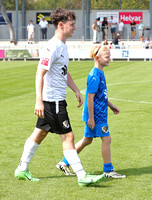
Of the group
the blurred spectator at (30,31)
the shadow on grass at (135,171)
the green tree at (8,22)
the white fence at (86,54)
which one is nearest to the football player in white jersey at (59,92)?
the shadow on grass at (135,171)

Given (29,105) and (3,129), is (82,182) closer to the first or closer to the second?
(3,129)

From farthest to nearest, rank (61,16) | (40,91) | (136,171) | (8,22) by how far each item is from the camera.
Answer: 1. (8,22)
2. (136,171)
3. (61,16)
4. (40,91)

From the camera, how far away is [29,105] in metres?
13.0

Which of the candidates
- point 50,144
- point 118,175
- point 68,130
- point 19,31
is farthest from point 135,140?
point 19,31

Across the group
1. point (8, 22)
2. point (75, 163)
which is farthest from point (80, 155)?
point (8, 22)

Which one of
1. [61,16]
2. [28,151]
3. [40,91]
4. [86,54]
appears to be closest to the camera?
[40,91]

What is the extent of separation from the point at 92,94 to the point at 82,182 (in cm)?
107

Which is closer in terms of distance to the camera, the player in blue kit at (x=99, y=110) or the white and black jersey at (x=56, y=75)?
the white and black jersey at (x=56, y=75)

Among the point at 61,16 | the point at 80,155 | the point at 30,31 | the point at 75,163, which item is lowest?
the point at 30,31

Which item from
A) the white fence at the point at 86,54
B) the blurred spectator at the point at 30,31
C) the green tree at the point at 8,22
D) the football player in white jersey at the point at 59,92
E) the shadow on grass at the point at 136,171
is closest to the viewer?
the football player in white jersey at the point at 59,92

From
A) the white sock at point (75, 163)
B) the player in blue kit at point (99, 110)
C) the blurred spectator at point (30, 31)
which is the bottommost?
the blurred spectator at point (30, 31)

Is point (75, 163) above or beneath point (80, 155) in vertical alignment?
above

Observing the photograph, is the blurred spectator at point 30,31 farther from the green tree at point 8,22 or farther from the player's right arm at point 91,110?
the player's right arm at point 91,110

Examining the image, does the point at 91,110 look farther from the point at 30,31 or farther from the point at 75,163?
the point at 30,31
